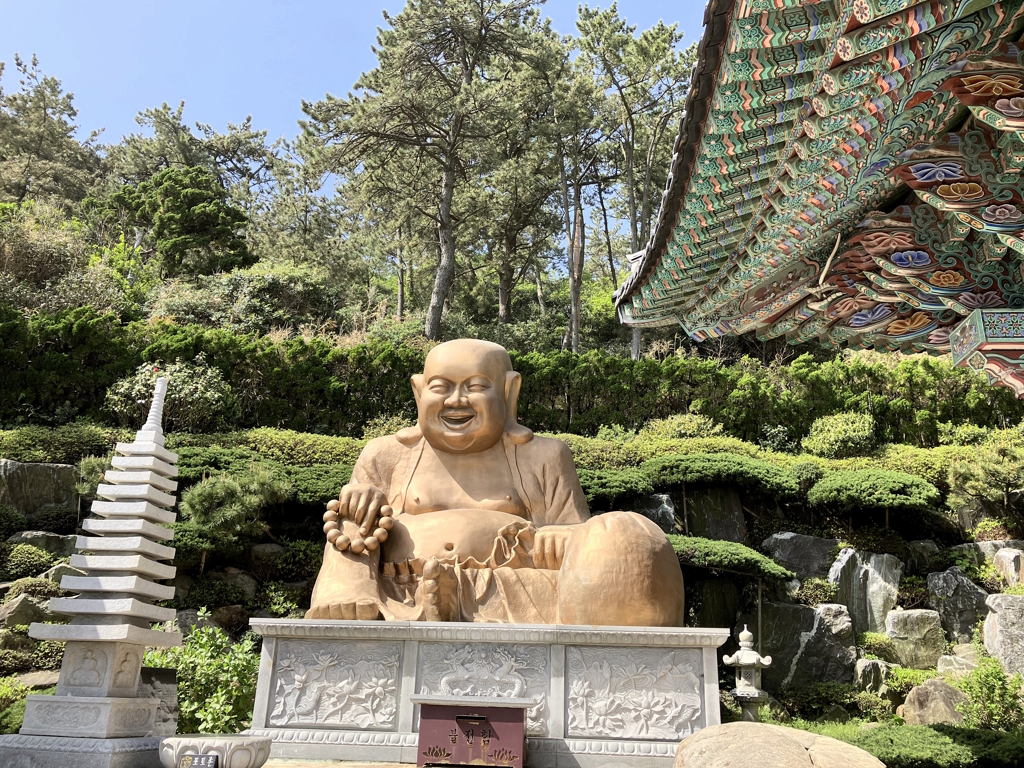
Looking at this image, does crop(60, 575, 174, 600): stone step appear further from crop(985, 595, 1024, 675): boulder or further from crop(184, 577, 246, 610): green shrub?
crop(985, 595, 1024, 675): boulder

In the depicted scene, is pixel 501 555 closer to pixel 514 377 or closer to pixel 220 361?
pixel 514 377

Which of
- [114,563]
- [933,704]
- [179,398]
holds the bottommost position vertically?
[933,704]

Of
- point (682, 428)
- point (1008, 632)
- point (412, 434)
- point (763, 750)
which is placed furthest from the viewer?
point (682, 428)

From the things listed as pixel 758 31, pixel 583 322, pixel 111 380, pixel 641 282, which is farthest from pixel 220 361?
pixel 583 322

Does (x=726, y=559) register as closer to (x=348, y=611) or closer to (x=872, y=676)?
(x=872, y=676)

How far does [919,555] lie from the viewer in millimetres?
10578

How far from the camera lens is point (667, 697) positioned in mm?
4258

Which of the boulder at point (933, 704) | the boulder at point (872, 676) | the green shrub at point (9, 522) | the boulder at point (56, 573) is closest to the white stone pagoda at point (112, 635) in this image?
the boulder at point (56, 573)

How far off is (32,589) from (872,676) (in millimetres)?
9098

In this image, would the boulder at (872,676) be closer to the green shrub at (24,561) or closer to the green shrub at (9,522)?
the green shrub at (24,561)

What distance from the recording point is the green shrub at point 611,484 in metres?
10.3

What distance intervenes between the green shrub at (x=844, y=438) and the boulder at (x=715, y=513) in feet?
7.40

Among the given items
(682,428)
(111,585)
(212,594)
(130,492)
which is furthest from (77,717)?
(682,428)

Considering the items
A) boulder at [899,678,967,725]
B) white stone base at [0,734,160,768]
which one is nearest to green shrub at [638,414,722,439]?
boulder at [899,678,967,725]
